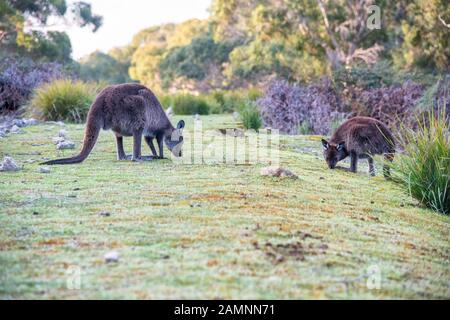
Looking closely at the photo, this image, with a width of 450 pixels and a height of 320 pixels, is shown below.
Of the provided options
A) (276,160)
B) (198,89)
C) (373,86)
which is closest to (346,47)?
(198,89)

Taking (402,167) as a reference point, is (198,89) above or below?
above

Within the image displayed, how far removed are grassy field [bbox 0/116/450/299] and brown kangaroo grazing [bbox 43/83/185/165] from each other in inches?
20.1

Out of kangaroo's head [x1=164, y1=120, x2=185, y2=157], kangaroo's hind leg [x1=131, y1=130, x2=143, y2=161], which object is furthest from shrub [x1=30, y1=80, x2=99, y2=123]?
kangaroo's hind leg [x1=131, y1=130, x2=143, y2=161]

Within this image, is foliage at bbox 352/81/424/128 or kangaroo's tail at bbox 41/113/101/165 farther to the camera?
foliage at bbox 352/81/424/128

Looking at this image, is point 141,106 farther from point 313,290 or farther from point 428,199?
point 313,290

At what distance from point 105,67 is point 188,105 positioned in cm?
4237

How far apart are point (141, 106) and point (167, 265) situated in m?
4.88

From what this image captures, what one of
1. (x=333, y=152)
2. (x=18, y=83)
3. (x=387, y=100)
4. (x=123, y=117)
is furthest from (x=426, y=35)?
(x=123, y=117)

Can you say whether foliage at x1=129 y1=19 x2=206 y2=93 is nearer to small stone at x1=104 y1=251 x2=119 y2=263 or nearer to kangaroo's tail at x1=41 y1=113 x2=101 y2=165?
kangaroo's tail at x1=41 y1=113 x2=101 y2=165

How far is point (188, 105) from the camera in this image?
20.5m

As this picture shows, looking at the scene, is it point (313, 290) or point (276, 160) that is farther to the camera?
point (276, 160)

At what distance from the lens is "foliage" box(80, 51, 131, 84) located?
2273 inches

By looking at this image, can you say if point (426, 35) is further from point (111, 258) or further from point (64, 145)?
point (111, 258)
